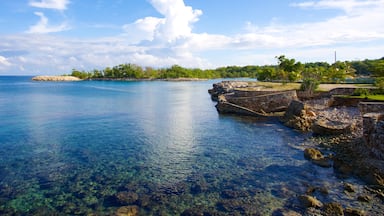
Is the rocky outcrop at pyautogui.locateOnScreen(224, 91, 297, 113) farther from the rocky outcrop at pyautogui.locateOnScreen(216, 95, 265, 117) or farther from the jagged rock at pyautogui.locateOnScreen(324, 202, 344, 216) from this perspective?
the jagged rock at pyautogui.locateOnScreen(324, 202, 344, 216)

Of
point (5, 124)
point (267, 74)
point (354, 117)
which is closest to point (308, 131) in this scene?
point (354, 117)

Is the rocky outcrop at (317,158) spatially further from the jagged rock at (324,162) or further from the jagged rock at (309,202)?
the jagged rock at (309,202)

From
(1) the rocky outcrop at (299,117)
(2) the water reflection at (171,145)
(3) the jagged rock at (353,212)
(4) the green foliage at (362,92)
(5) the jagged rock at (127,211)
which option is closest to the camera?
(3) the jagged rock at (353,212)

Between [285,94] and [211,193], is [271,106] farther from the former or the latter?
[211,193]

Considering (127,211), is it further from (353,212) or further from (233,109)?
(233,109)

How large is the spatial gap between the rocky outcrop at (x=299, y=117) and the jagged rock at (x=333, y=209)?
16.4 metres

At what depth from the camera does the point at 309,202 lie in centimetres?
1248

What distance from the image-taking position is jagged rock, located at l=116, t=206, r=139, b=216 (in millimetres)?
11786

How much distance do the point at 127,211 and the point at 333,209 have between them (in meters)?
8.91

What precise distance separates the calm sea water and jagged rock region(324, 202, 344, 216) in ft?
4.11

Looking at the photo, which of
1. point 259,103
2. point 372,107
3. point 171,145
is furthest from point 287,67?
point 171,145

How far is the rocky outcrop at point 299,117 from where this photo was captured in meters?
28.1

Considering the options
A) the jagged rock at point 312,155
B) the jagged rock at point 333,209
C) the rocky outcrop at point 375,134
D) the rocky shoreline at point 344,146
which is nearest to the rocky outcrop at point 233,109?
the rocky shoreline at point 344,146

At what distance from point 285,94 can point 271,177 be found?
23.0 meters
